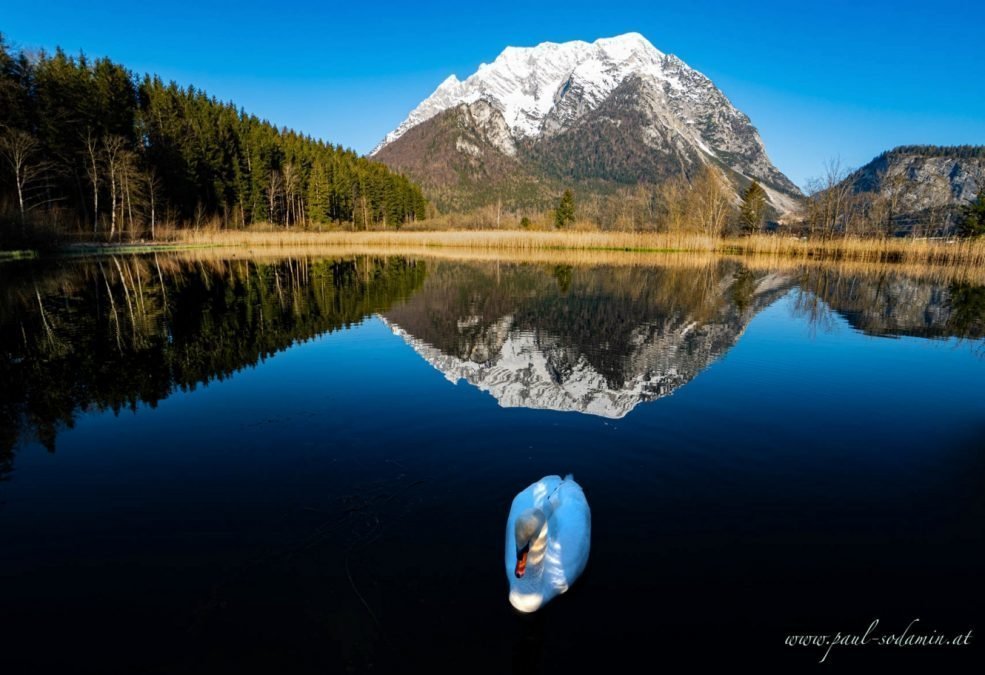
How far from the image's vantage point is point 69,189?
4472 centimetres

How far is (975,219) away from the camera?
145 ft

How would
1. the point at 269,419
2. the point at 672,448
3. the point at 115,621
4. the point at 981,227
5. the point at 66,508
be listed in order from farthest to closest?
the point at 981,227 → the point at 269,419 → the point at 672,448 → the point at 66,508 → the point at 115,621

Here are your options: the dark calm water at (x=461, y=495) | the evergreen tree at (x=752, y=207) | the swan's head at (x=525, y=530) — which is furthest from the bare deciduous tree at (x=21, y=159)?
the evergreen tree at (x=752, y=207)

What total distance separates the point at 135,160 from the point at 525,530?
58943 mm

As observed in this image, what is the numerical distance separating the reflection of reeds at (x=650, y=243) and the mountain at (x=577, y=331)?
64.6ft

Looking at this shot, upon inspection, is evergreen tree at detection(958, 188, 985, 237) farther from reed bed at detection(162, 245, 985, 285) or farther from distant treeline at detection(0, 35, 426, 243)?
distant treeline at detection(0, 35, 426, 243)

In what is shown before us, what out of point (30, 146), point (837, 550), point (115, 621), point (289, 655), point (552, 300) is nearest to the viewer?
point (289, 655)

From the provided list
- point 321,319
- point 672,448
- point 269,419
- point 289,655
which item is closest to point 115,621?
point 289,655

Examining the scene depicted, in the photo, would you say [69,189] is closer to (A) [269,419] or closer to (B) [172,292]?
(B) [172,292]

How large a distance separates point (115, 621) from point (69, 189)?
184 feet

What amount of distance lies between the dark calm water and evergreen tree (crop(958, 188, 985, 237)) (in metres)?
43.1

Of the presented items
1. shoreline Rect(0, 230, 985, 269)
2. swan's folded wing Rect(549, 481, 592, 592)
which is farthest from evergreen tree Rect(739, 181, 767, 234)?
swan's folded wing Rect(549, 481, 592, 592)

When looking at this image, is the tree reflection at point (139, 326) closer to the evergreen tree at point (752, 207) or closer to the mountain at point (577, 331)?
the mountain at point (577, 331)

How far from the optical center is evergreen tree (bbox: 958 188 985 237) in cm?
4333
